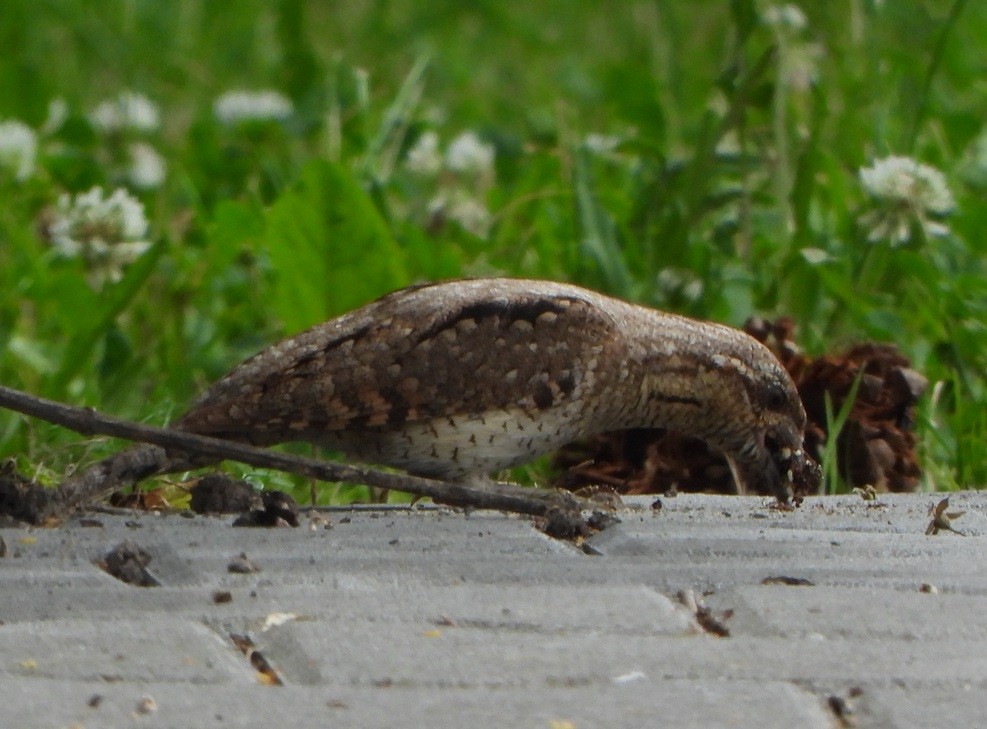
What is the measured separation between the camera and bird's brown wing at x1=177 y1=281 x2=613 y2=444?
12.1 ft

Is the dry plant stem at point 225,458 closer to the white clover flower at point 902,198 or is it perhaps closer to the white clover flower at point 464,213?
the white clover flower at point 902,198

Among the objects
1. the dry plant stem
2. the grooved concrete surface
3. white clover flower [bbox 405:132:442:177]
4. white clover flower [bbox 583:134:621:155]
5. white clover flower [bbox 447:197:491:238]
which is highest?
white clover flower [bbox 583:134:621:155]

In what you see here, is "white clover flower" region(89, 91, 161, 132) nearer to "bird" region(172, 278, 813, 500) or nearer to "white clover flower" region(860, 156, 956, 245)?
"white clover flower" region(860, 156, 956, 245)

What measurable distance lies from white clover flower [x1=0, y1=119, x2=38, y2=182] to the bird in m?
3.38

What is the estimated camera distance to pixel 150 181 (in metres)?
7.30

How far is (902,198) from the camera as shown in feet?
17.3

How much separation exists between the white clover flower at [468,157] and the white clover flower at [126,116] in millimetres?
1389

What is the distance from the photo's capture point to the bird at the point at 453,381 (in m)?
3.71

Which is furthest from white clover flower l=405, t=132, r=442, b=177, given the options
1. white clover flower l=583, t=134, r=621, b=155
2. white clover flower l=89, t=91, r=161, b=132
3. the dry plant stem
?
the dry plant stem

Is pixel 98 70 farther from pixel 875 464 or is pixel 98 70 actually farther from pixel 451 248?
pixel 875 464

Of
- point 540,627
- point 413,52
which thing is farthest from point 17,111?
point 540,627

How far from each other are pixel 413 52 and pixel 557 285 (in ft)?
20.3

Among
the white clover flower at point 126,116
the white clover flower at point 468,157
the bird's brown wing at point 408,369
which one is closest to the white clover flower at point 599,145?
the white clover flower at point 468,157

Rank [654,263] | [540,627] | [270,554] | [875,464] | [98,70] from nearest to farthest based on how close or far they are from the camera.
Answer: [540,627] < [270,554] < [875,464] < [654,263] < [98,70]
